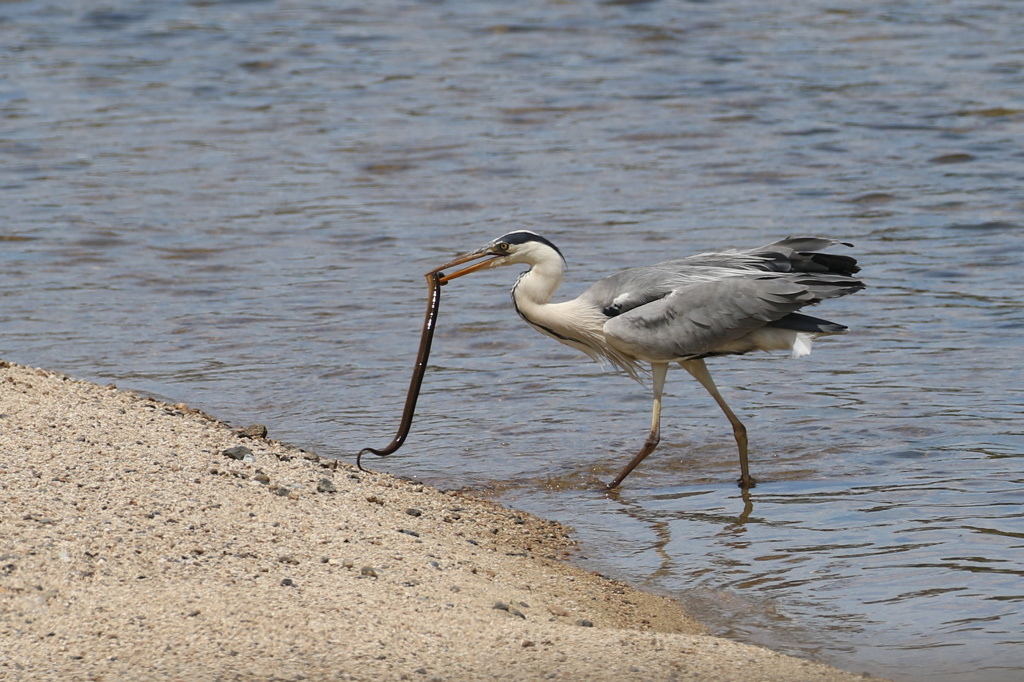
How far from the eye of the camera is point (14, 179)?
1393 centimetres

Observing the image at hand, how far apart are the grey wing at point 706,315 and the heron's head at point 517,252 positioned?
47 centimetres

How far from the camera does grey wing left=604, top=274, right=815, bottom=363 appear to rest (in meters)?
7.15

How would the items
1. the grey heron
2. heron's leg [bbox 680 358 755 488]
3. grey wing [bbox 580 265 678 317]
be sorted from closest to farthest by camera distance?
heron's leg [bbox 680 358 755 488]
the grey heron
grey wing [bbox 580 265 678 317]

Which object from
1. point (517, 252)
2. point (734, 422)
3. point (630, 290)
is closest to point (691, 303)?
point (630, 290)

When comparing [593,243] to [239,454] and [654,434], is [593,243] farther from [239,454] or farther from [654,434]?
[239,454]

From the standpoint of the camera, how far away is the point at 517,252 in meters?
7.27

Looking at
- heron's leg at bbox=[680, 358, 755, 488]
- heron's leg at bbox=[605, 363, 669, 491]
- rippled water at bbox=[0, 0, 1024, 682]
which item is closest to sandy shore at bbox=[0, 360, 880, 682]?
rippled water at bbox=[0, 0, 1024, 682]

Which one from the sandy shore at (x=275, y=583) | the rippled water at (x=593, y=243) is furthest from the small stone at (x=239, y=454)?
the rippled water at (x=593, y=243)

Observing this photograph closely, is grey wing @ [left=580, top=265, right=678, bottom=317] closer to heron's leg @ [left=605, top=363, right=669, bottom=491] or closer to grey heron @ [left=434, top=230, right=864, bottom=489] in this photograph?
grey heron @ [left=434, top=230, right=864, bottom=489]

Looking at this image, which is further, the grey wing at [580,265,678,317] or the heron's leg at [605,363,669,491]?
the grey wing at [580,265,678,317]

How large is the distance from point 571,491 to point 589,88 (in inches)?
416

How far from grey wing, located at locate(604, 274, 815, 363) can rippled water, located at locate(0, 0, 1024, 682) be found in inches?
25.7

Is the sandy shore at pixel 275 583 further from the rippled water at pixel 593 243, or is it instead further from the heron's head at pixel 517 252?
the heron's head at pixel 517 252

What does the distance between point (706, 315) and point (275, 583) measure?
2.99 metres
